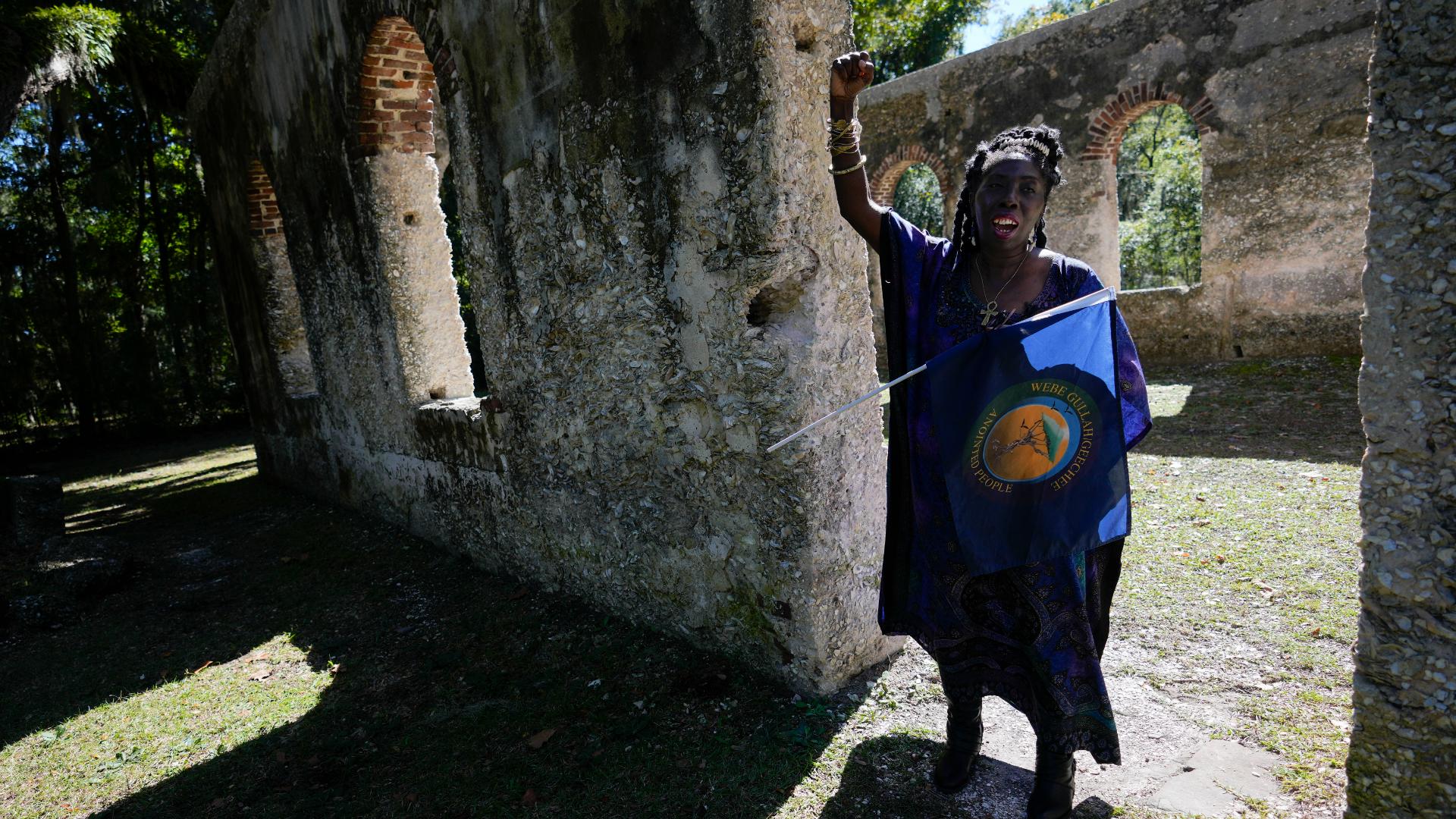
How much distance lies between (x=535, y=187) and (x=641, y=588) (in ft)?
6.52

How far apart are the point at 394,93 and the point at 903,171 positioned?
839 cm

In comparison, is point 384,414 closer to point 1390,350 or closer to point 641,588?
point 641,588

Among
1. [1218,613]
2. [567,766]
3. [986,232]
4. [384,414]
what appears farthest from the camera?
[384,414]

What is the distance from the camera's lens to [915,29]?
837 inches

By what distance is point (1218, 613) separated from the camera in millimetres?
3252

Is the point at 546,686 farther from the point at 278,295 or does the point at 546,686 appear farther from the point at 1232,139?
the point at 1232,139

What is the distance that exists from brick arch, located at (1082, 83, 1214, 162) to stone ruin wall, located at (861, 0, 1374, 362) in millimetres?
17

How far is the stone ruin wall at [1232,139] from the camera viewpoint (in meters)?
7.47

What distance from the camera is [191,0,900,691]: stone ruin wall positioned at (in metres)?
2.86

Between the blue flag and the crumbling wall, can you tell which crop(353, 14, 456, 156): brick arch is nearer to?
the blue flag

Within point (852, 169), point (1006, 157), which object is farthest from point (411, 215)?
point (1006, 157)

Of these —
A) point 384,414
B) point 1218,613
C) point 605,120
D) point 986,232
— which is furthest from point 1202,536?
point 384,414

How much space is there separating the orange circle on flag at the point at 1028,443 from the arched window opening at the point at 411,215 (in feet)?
14.0

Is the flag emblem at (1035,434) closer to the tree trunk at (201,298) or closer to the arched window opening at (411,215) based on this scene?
the arched window opening at (411,215)
